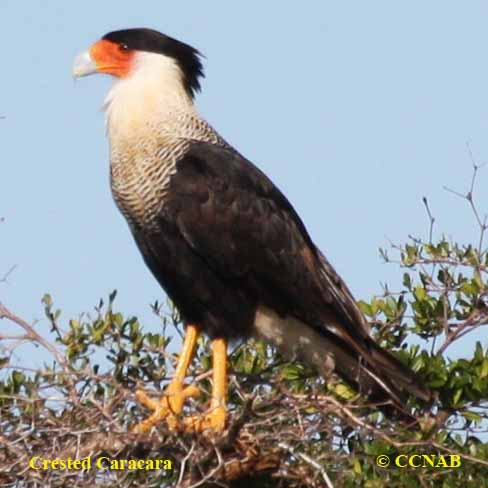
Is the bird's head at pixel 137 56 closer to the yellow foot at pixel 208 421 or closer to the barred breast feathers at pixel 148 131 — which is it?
the barred breast feathers at pixel 148 131

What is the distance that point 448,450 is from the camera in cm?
658

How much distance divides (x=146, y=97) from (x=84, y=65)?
34 centimetres

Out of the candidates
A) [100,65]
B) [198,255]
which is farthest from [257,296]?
[100,65]

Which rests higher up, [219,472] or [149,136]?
[149,136]

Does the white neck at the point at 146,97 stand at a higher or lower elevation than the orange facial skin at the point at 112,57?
lower

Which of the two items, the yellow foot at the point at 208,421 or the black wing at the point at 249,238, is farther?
the black wing at the point at 249,238

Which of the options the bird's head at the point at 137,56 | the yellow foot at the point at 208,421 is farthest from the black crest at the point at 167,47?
the yellow foot at the point at 208,421

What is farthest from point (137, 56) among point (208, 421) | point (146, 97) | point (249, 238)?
point (208, 421)

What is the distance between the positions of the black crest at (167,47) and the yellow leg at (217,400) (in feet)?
4.58

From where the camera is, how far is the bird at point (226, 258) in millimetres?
7488

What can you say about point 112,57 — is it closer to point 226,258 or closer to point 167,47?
point 167,47

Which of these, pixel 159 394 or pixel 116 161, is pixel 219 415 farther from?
pixel 116 161

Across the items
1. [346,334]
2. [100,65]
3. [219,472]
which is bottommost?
[219,472]

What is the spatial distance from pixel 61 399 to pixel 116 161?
1494 mm
